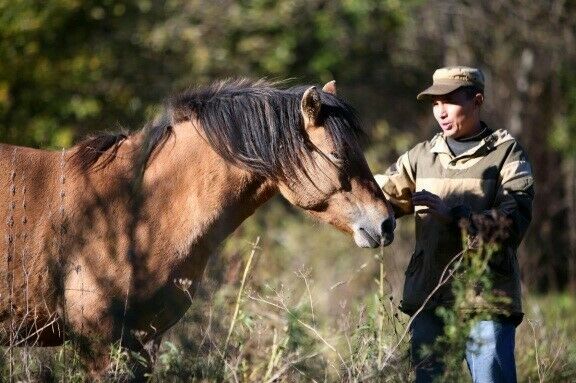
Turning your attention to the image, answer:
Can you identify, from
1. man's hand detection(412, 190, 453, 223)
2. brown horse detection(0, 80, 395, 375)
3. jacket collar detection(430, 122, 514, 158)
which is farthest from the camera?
brown horse detection(0, 80, 395, 375)

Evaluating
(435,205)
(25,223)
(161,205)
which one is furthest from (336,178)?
(25,223)

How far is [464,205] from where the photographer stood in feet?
14.6

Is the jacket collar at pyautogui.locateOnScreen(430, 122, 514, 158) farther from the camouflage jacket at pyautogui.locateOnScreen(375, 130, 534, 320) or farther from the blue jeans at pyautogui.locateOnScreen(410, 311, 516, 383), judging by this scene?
the blue jeans at pyautogui.locateOnScreen(410, 311, 516, 383)

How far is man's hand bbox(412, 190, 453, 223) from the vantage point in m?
4.40

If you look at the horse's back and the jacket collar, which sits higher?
the jacket collar

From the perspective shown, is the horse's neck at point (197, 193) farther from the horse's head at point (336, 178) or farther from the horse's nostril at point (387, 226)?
the horse's nostril at point (387, 226)

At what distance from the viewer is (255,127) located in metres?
4.86

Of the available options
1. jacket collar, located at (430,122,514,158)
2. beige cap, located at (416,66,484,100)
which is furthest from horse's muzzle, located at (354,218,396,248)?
beige cap, located at (416,66,484,100)

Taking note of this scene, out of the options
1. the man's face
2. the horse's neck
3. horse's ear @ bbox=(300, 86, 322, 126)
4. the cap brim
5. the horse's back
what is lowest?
the horse's back

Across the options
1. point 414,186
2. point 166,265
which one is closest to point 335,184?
point 414,186

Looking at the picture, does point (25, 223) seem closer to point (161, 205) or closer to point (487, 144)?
point (161, 205)

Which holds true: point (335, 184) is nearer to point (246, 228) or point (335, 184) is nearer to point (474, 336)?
point (474, 336)

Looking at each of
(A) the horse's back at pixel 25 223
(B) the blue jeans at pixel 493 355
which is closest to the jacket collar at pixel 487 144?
(B) the blue jeans at pixel 493 355

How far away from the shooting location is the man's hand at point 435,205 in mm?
4398
